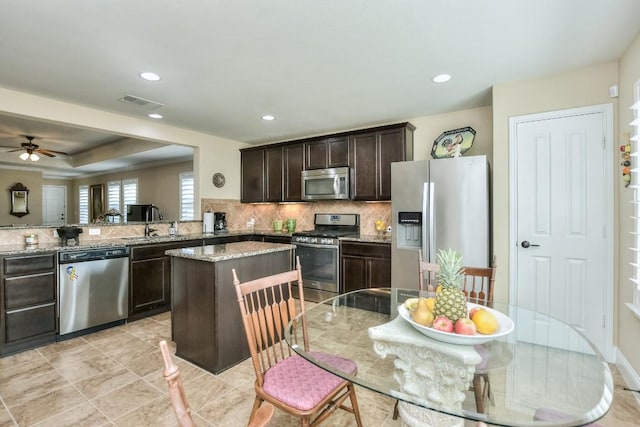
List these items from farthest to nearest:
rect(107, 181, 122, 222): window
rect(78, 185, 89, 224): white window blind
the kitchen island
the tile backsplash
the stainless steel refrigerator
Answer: rect(78, 185, 89, 224): white window blind < rect(107, 181, 122, 222): window < the tile backsplash < the stainless steel refrigerator < the kitchen island

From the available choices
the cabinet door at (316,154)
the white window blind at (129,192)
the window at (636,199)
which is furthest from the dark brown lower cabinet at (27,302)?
the white window blind at (129,192)

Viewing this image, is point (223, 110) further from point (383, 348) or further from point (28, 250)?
point (383, 348)

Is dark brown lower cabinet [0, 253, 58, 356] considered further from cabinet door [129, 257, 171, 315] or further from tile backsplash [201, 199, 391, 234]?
tile backsplash [201, 199, 391, 234]

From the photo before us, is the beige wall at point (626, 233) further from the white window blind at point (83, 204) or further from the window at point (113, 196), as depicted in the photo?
the white window blind at point (83, 204)

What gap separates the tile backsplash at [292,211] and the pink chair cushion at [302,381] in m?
3.04

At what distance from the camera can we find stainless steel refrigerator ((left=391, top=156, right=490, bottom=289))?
307cm

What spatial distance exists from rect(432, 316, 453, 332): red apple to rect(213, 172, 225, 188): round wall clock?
4543 millimetres

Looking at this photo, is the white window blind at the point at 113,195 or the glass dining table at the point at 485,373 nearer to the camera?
the glass dining table at the point at 485,373

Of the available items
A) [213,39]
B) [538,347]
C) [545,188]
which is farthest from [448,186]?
[213,39]

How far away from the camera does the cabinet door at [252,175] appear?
17.5 feet

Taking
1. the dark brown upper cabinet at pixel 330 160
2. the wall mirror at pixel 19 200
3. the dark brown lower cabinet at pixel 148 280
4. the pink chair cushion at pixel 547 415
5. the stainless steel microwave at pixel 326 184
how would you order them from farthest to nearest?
the wall mirror at pixel 19 200
the stainless steel microwave at pixel 326 184
the dark brown upper cabinet at pixel 330 160
the dark brown lower cabinet at pixel 148 280
the pink chair cushion at pixel 547 415


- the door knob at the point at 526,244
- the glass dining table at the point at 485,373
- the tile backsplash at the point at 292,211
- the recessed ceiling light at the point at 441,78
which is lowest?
the glass dining table at the point at 485,373

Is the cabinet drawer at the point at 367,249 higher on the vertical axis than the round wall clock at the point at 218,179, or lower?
lower

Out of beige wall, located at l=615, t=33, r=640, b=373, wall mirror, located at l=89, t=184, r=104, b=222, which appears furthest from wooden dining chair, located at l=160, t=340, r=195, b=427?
wall mirror, located at l=89, t=184, r=104, b=222
